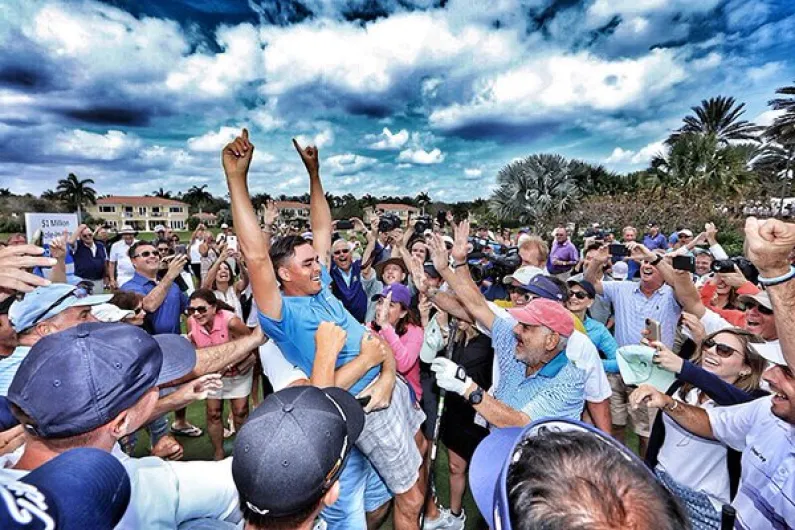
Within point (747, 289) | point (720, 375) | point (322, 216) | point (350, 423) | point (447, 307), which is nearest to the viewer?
point (350, 423)

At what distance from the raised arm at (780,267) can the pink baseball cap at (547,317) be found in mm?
877

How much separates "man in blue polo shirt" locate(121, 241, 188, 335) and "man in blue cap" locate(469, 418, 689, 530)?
12.9 ft

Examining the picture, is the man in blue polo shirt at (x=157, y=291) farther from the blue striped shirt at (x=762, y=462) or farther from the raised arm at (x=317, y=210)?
the blue striped shirt at (x=762, y=462)

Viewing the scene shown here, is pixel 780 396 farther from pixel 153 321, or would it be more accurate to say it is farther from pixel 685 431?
pixel 153 321

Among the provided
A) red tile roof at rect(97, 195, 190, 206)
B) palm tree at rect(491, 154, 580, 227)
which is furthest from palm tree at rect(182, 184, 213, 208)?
palm tree at rect(491, 154, 580, 227)

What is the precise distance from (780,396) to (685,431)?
0.56 m

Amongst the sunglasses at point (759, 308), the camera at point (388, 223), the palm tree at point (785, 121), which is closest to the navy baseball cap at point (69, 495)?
the sunglasses at point (759, 308)

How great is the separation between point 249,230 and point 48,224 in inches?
368

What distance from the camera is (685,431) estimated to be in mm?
2189

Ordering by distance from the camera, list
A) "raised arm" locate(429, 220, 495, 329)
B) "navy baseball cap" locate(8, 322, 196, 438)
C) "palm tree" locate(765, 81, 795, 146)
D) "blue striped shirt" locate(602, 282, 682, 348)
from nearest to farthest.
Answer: "navy baseball cap" locate(8, 322, 196, 438) < "raised arm" locate(429, 220, 495, 329) < "blue striped shirt" locate(602, 282, 682, 348) < "palm tree" locate(765, 81, 795, 146)

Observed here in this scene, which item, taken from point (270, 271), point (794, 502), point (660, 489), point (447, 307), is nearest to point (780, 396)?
point (794, 502)

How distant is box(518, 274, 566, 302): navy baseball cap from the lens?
3.17 metres

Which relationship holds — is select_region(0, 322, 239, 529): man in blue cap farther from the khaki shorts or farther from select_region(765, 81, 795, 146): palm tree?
select_region(765, 81, 795, 146): palm tree

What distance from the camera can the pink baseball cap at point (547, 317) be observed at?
2.27 meters
